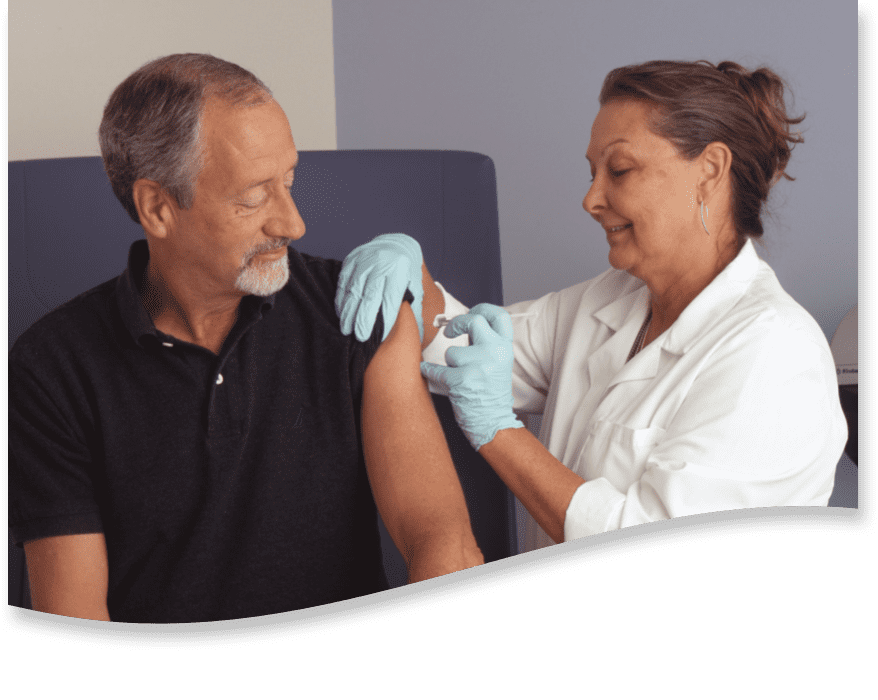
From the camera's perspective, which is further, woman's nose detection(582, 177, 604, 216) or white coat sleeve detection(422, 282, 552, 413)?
white coat sleeve detection(422, 282, 552, 413)

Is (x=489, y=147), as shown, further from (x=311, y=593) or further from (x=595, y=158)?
(x=311, y=593)

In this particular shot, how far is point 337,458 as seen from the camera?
1413 mm

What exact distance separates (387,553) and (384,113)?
79 cm

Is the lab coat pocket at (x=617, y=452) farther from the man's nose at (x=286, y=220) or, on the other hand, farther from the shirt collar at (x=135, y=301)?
the shirt collar at (x=135, y=301)

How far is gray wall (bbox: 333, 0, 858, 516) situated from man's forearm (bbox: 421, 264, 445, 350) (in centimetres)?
17

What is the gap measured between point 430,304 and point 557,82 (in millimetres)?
469

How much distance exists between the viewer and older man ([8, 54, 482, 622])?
4.05ft

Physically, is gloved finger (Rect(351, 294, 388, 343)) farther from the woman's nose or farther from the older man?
the woman's nose

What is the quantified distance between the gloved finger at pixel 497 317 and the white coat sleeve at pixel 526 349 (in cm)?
6

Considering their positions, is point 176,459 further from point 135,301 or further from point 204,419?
point 135,301

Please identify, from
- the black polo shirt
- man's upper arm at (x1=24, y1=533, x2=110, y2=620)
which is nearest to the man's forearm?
the black polo shirt

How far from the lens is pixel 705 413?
1417 mm

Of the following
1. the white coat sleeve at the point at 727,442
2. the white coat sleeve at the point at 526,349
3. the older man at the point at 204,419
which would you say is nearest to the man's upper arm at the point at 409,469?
the older man at the point at 204,419

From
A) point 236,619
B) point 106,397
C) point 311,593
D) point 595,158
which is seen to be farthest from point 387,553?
point 595,158
